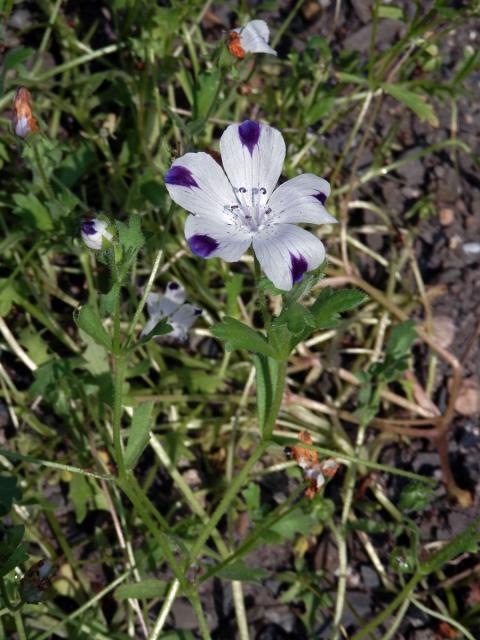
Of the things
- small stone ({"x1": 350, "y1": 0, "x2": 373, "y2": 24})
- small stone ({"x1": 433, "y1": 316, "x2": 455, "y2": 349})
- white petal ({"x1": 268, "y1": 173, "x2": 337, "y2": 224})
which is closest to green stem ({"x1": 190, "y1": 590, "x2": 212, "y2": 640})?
white petal ({"x1": 268, "y1": 173, "x2": 337, "y2": 224})

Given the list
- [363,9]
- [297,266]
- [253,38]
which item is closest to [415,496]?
[297,266]

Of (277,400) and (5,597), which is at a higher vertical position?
(277,400)

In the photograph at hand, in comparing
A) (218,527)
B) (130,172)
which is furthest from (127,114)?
(218,527)

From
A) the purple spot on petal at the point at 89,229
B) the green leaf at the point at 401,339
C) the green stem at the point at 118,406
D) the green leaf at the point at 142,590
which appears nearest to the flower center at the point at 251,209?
the purple spot on petal at the point at 89,229

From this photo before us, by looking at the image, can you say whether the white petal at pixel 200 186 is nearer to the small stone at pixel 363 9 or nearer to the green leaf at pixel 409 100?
the green leaf at pixel 409 100

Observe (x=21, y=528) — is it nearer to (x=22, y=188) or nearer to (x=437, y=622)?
(x=22, y=188)

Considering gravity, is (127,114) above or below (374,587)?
above

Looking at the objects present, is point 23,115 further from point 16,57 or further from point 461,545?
point 461,545
